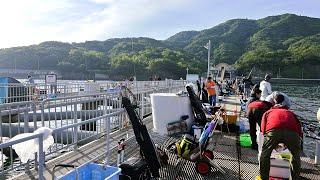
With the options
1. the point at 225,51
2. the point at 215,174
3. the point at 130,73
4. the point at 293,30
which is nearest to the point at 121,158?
the point at 215,174

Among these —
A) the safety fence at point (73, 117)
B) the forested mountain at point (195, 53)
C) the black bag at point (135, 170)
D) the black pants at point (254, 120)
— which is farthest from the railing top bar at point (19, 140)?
the forested mountain at point (195, 53)

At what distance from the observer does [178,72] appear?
133 metres

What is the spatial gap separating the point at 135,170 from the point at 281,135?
2481mm

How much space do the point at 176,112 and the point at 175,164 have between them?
10.5ft

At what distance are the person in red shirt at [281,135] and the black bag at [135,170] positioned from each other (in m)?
2.02

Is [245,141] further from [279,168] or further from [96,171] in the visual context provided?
[96,171]

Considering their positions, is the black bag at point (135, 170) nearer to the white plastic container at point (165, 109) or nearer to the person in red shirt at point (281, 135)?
the person in red shirt at point (281, 135)

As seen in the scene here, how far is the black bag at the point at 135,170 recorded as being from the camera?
562 centimetres

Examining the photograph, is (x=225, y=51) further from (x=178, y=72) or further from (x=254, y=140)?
(x=254, y=140)

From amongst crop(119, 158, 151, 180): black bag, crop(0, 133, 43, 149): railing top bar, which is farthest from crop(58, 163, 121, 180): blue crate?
crop(0, 133, 43, 149): railing top bar

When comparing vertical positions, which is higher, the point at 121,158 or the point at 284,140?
the point at 284,140

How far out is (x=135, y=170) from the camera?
5.67m

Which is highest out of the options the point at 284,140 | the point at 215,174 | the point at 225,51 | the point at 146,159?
the point at 225,51

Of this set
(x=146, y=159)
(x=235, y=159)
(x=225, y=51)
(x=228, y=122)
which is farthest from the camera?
(x=225, y=51)
